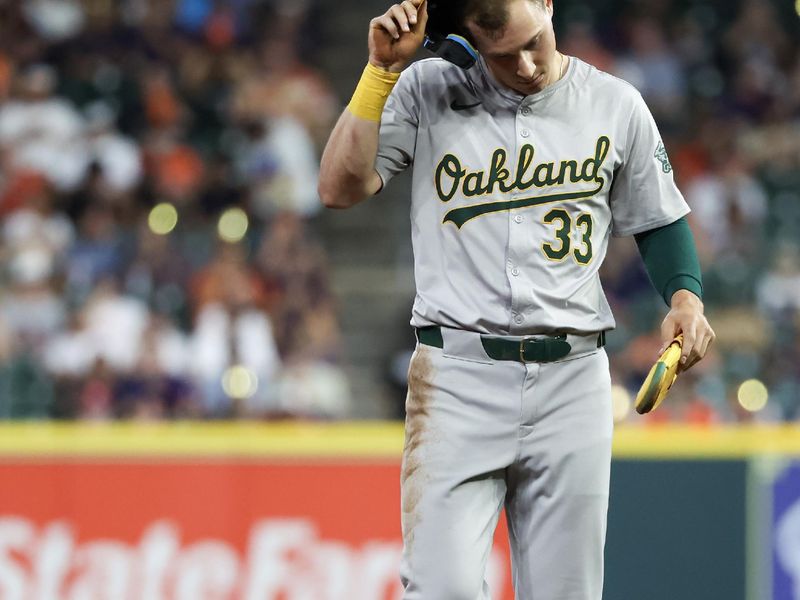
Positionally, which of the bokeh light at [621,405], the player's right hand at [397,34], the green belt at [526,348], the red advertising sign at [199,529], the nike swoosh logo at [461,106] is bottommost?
the red advertising sign at [199,529]

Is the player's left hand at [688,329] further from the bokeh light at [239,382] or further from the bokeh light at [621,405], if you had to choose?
the bokeh light at [239,382]

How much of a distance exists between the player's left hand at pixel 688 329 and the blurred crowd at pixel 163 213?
5.04m

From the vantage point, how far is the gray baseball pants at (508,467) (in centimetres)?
289

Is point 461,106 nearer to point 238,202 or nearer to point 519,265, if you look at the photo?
point 519,265

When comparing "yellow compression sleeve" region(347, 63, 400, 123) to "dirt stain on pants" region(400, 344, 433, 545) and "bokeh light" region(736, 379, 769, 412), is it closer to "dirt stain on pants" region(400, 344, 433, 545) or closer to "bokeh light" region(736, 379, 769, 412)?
"dirt stain on pants" region(400, 344, 433, 545)

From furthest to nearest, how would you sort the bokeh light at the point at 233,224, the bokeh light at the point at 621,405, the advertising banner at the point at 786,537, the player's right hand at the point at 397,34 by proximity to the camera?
the bokeh light at the point at 233,224 < the bokeh light at the point at 621,405 < the advertising banner at the point at 786,537 < the player's right hand at the point at 397,34

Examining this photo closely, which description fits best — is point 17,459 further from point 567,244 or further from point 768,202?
point 768,202

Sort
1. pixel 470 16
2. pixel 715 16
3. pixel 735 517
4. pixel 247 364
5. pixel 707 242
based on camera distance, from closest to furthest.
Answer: pixel 470 16, pixel 735 517, pixel 247 364, pixel 707 242, pixel 715 16

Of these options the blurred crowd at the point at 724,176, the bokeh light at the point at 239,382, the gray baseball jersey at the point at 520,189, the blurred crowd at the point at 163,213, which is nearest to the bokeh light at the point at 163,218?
the blurred crowd at the point at 163,213

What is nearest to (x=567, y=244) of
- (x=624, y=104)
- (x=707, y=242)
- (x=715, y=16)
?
(x=624, y=104)

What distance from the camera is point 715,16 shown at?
11.5m

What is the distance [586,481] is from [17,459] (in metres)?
3.34

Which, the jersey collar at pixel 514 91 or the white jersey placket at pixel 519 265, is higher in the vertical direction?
the jersey collar at pixel 514 91

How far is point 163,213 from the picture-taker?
30.6 ft
